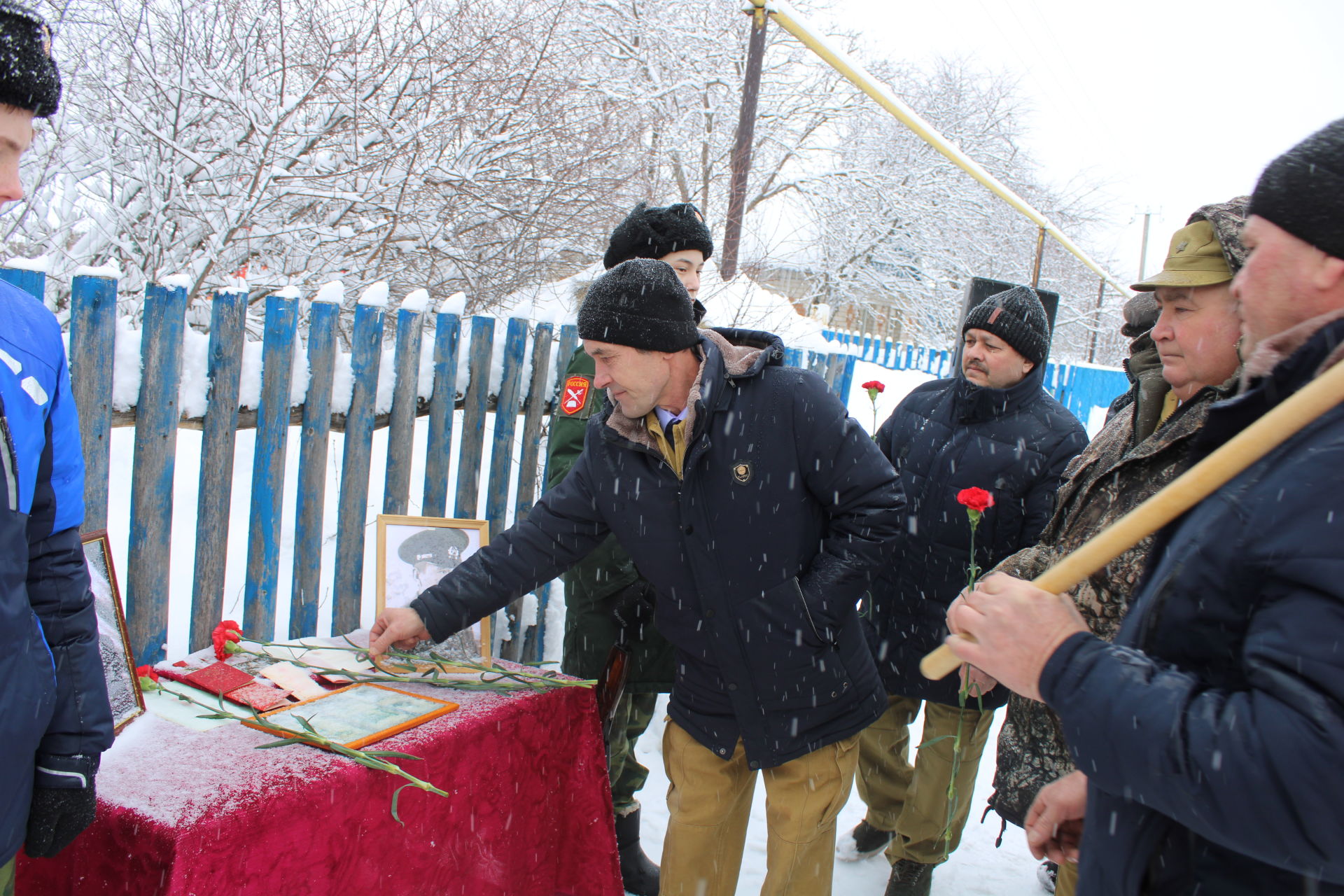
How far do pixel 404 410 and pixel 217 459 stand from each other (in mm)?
693

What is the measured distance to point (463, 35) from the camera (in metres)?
6.18

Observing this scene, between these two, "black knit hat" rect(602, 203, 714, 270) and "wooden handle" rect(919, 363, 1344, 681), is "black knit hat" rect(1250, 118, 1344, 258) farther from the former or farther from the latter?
"black knit hat" rect(602, 203, 714, 270)

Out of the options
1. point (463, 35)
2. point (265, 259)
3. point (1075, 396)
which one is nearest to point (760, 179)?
point (1075, 396)

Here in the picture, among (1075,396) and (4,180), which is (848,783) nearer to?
(4,180)

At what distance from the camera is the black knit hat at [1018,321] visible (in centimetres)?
296

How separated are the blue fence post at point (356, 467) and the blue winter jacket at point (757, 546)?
95 centimetres

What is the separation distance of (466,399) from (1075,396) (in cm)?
2264

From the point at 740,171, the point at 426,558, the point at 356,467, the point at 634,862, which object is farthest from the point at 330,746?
the point at 740,171

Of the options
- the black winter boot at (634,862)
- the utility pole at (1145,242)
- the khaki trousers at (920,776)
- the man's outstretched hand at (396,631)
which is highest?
the utility pole at (1145,242)

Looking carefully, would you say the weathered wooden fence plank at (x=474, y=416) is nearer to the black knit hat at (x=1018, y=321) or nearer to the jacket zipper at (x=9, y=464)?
the black knit hat at (x=1018, y=321)

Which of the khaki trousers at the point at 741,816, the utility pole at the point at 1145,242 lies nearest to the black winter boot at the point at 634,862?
the khaki trousers at the point at 741,816

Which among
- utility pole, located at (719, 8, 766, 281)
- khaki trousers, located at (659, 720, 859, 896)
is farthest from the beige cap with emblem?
utility pole, located at (719, 8, 766, 281)

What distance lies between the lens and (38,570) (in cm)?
136

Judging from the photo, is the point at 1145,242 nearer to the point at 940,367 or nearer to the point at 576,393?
the point at 940,367
